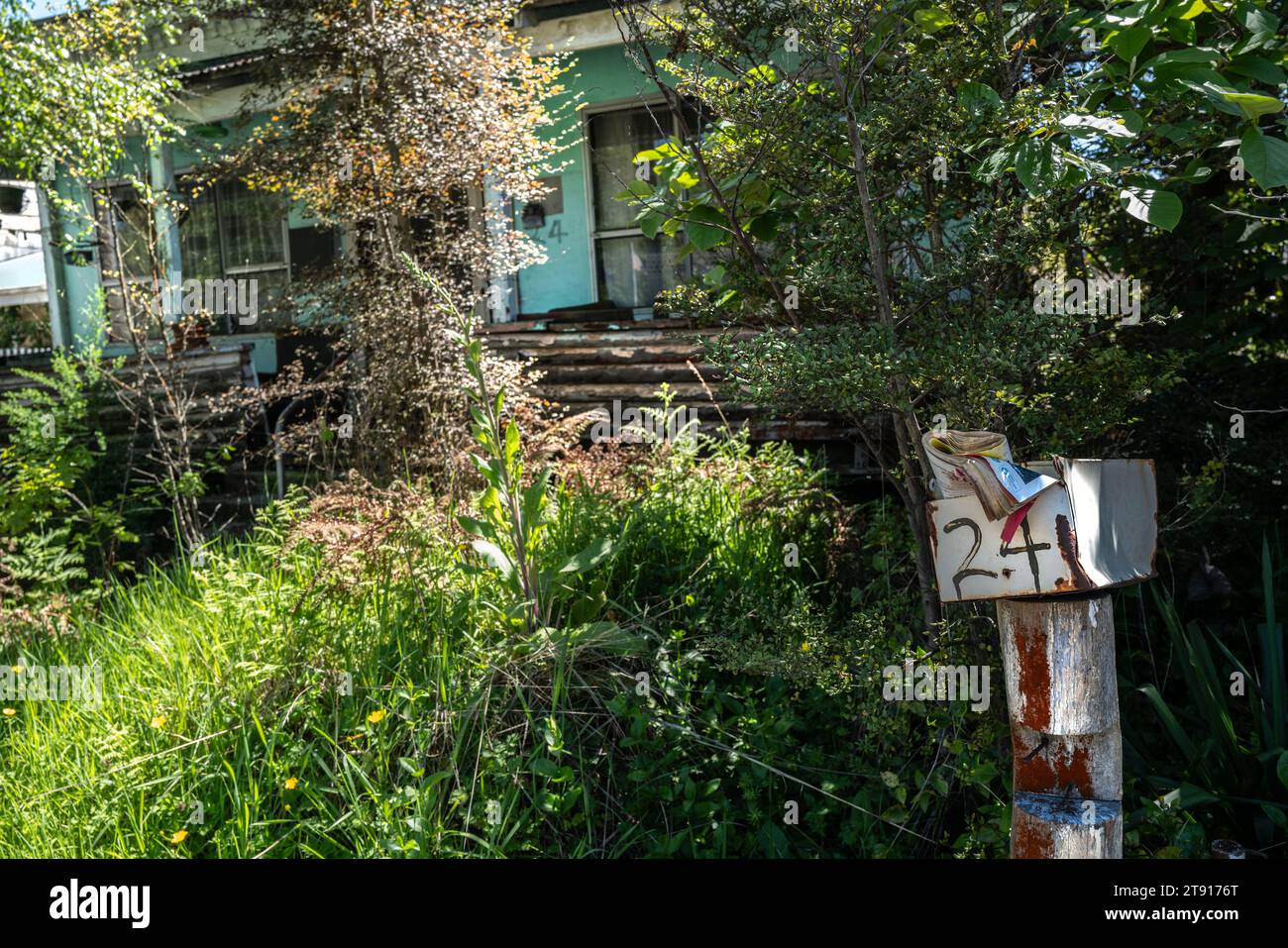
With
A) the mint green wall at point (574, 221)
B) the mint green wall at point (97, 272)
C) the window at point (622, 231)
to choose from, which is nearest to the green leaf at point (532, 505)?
the window at point (622, 231)

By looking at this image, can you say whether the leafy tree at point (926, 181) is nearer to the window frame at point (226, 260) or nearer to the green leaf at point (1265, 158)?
the green leaf at point (1265, 158)

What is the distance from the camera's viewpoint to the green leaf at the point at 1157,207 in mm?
2777

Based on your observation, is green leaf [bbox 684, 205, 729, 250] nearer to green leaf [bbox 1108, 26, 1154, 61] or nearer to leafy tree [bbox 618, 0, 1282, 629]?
leafy tree [bbox 618, 0, 1282, 629]

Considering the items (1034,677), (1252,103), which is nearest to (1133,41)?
(1252,103)

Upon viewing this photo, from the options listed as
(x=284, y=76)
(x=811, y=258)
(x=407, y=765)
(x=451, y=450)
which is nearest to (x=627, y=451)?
(x=451, y=450)

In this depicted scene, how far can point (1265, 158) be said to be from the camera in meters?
2.72

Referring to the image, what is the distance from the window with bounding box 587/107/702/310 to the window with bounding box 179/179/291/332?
416cm

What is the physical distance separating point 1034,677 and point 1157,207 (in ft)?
4.22

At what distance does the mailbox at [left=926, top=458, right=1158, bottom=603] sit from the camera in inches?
94.0

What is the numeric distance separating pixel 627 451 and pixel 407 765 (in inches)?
105

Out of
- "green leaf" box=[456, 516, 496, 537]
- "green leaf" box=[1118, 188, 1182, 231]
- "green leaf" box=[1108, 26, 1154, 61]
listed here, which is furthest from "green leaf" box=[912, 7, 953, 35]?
"green leaf" box=[456, 516, 496, 537]

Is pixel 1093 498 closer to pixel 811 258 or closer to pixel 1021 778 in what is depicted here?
pixel 1021 778

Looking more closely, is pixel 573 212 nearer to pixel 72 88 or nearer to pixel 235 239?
pixel 72 88

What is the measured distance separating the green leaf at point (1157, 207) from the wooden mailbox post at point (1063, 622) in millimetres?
663
